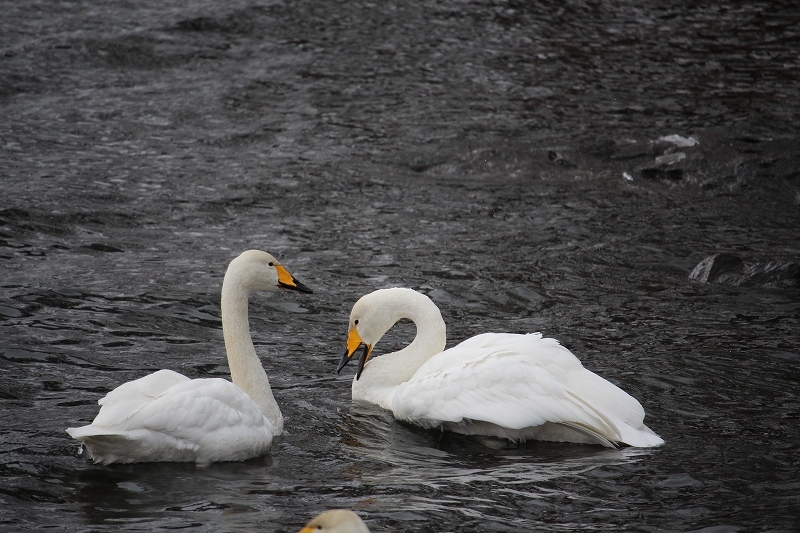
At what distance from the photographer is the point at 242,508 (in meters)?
5.71

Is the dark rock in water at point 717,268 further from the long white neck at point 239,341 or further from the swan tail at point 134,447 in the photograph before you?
the swan tail at point 134,447

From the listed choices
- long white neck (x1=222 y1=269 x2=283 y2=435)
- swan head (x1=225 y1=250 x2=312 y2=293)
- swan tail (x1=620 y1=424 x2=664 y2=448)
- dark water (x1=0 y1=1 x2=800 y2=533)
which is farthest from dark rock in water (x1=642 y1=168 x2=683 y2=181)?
long white neck (x1=222 y1=269 x2=283 y2=435)

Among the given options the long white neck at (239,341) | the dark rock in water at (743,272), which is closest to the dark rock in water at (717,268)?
the dark rock in water at (743,272)

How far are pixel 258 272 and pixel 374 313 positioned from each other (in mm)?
1103

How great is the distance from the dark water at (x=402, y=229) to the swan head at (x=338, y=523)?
49.3 inches

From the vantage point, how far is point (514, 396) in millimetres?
6988

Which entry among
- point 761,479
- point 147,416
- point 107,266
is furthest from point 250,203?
point 761,479

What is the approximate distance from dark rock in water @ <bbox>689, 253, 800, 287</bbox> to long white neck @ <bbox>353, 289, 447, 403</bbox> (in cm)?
332

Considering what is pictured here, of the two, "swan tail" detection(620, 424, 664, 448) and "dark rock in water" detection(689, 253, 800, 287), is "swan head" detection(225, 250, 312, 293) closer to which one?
"swan tail" detection(620, 424, 664, 448)

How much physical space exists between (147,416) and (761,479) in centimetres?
339

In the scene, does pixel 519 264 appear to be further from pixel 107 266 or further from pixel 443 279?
pixel 107 266

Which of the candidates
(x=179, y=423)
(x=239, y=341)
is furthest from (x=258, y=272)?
(x=179, y=423)

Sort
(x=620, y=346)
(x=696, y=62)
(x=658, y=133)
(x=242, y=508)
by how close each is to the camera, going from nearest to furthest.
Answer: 1. (x=242, y=508)
2. (x=620, y=346)
3. (x=658, y=133)
4. (x=696, y=62)

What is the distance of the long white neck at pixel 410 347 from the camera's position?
7.93 m
